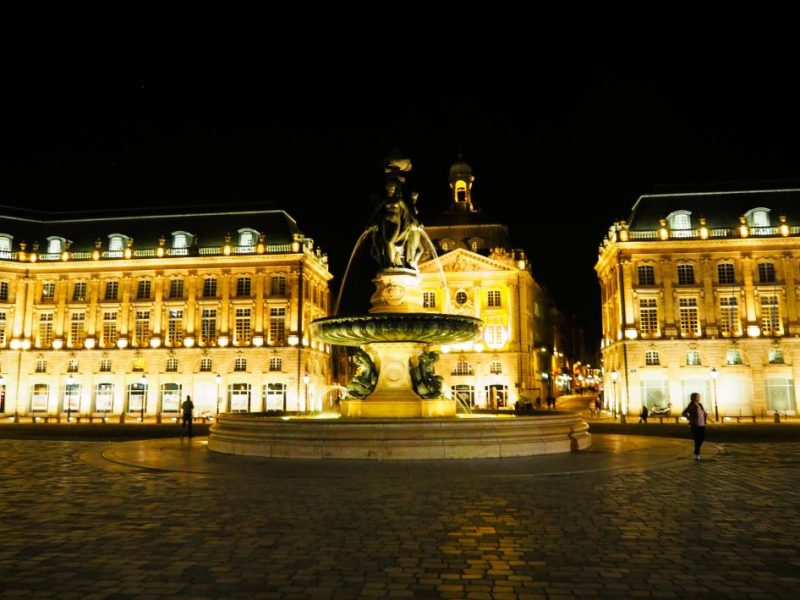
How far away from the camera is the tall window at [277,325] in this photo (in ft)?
221

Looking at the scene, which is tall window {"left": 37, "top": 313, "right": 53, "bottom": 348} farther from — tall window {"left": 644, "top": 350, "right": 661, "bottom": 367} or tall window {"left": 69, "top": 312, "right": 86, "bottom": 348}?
tall window {"left": 644, "top": 350, "right": 661, "bottom": 367}

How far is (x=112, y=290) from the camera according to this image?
71.1m

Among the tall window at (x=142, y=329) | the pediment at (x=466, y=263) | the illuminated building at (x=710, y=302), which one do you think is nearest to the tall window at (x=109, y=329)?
the tall window at (x=142, y=329)

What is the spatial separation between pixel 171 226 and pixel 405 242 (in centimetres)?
5657

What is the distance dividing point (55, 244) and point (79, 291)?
5859 mm

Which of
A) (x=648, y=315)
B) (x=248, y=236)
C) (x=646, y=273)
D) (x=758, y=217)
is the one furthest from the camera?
(x=248, y=236)

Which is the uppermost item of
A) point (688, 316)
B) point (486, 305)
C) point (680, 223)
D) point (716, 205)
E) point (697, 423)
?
point (716, 205)

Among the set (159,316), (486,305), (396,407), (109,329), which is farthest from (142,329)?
(396,407)

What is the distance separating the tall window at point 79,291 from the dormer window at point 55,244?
164 inches

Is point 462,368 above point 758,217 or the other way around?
the other way around

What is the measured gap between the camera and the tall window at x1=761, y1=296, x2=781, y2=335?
5893 centimetres

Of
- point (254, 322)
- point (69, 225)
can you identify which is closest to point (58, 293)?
point (69, 225)

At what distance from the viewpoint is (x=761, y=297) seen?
→ 5972 centimetres

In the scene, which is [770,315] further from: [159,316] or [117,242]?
[117,242]
